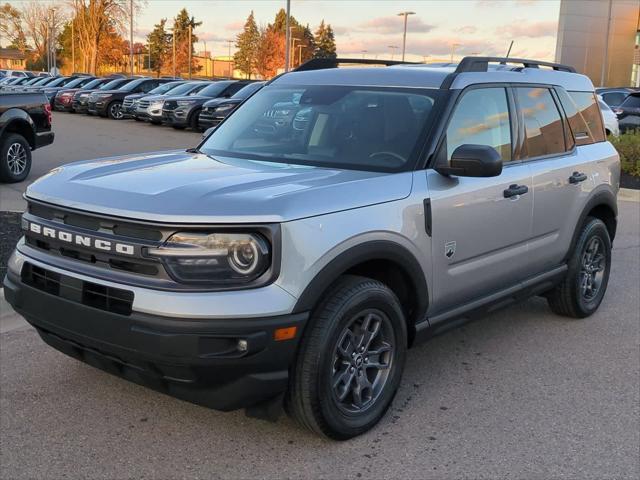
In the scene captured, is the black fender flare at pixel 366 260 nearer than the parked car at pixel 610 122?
Yes

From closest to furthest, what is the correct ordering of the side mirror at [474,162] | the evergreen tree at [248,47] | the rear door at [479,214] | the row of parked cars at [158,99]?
the side mirror at [474,162]
the rear door at [479,214]
the row of parked cars at [158,99]
the evergreen tree at [248,47]

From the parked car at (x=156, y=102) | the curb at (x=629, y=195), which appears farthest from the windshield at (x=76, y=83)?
the curb at (x=629, y=195)

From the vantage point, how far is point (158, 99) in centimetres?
2398

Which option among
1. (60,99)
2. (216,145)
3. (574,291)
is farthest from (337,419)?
(60,99)

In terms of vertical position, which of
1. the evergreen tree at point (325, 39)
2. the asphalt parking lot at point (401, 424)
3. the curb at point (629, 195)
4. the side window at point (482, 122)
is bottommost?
the asphalt parking lot at point (401, 424)

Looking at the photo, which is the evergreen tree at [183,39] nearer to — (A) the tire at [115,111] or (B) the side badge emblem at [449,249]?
(A) the tire at [115,111]

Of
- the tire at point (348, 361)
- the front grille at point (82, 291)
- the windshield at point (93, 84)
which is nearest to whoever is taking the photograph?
the front grille at point (82, 291)

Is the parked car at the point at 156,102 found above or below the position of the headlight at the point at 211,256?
above

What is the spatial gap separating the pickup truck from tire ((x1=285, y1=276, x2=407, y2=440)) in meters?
8.97

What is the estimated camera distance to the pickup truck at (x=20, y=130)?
35.8ft

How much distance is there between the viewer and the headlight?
3.01m

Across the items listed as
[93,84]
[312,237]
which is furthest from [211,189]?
[93,84]

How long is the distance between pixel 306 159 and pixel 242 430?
1.56 meters

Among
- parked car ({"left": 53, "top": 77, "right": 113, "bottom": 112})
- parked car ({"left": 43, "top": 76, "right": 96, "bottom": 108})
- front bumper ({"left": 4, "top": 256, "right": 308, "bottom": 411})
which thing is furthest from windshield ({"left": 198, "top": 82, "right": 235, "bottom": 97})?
front bumper ({"left": 4, "top": 256, "right": 308, "bottom": 411})
